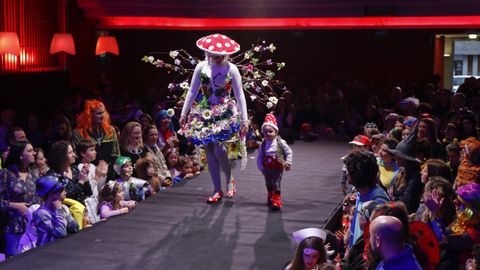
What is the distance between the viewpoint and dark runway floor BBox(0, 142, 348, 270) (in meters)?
4.34

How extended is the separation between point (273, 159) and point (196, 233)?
0.95m

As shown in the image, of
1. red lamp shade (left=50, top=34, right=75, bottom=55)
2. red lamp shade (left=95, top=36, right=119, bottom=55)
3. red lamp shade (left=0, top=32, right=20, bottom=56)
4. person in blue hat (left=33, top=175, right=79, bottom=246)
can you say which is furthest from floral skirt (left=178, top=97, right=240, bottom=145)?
red lamp shade (left=95, top=36, right=119, bottom=55)

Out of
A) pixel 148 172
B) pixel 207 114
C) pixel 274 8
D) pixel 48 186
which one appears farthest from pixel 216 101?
pixel 274 8

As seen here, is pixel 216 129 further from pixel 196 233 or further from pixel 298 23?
pixel 298 23

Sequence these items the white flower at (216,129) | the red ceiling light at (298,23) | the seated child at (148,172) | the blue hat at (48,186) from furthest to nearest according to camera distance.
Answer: the red ceiling light at (298,23)
the seated child at (148,172)
the white flower at (216,129)
the blue hat at (48,186)

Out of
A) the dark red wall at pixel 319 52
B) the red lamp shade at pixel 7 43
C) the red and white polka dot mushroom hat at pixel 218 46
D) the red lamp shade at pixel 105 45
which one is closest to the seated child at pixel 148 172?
the red and white polka dot mushroom hat at pixel 218 46

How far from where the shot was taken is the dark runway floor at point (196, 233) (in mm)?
4340

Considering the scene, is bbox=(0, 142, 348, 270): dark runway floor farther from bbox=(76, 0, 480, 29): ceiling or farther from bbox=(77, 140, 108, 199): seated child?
bbox=(76, 0, 480, 29): ceiling

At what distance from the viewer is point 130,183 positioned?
5.89m

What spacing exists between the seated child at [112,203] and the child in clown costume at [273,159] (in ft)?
3.53

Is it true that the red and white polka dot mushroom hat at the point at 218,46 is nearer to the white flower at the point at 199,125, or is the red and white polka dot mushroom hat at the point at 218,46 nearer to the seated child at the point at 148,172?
the white flower at the point at 199,125

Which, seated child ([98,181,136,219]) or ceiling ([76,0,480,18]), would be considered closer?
seated child ([98,181,136,219])

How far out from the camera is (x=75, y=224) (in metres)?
4.93

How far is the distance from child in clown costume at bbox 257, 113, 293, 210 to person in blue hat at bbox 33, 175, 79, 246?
1595 mm
